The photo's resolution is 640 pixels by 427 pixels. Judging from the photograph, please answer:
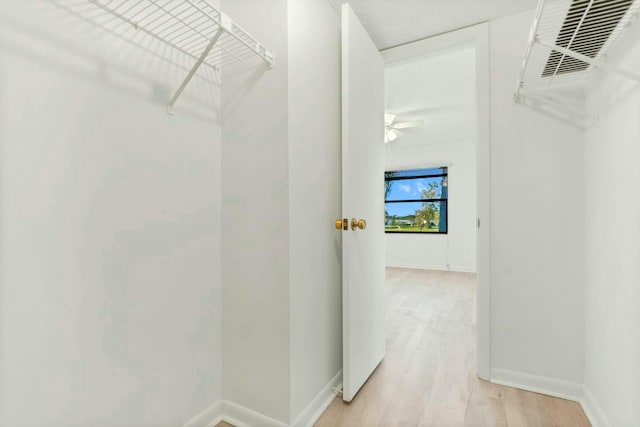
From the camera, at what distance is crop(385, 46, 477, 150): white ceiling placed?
2586 millimetres

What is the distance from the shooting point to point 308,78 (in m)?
1.42

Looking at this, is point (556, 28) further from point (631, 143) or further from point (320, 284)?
point (320, 284)

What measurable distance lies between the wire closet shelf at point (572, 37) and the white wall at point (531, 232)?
0.24 meters

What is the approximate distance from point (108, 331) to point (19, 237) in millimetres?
394

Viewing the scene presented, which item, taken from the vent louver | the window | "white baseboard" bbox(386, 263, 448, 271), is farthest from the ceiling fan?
"white baseboard" bbox(386, 263, 448, 271)

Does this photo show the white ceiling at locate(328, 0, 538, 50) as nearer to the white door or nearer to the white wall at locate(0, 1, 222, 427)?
the white door

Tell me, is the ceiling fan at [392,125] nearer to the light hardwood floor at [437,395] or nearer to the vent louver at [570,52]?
Answer: the vent louver at [570,52]

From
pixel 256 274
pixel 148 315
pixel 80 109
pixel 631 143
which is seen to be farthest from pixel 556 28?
pixel 148 315

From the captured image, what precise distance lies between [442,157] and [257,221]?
5.08m

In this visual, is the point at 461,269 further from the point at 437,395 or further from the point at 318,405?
the point at 318,405

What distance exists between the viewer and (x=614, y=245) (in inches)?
49.4

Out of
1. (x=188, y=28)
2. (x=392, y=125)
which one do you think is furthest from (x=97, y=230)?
(x=392, y=125)

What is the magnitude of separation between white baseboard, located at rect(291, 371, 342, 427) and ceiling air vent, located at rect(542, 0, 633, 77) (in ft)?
6.15

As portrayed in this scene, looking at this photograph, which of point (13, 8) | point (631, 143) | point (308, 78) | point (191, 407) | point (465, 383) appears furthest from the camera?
point (465, 383)
